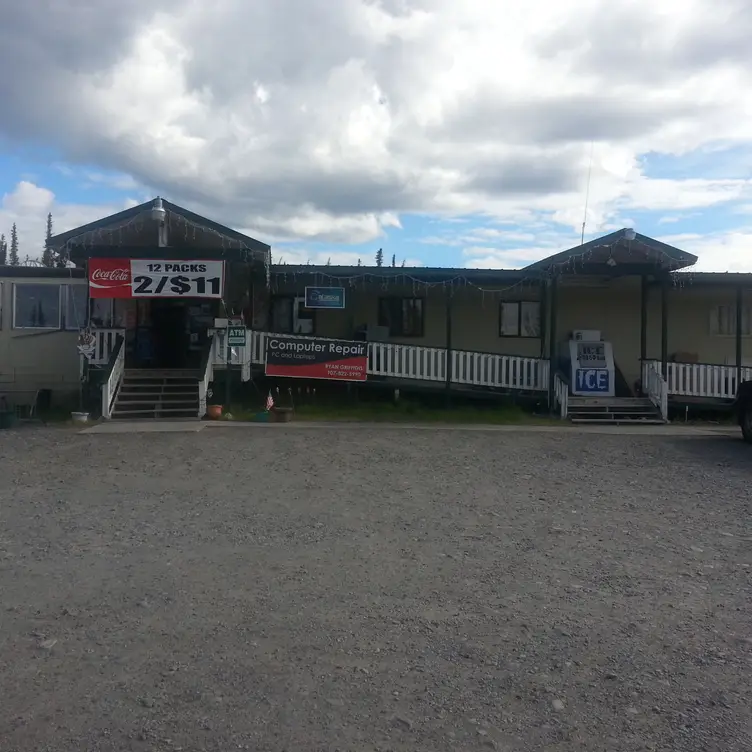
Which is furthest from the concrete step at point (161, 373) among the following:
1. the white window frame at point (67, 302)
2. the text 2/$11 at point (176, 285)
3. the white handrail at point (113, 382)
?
the white window frame at point (67, 302)

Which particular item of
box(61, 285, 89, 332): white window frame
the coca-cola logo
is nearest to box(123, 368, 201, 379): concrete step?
the coca-cola logo

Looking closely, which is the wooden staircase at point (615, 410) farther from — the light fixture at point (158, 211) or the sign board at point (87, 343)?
the sign board at point (87, 343)

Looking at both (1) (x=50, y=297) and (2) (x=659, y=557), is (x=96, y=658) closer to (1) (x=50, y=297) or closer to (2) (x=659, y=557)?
(2) (x=659, y=557)

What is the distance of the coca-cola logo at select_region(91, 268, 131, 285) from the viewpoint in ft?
58.5

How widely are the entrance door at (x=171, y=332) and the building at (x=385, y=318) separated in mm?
36

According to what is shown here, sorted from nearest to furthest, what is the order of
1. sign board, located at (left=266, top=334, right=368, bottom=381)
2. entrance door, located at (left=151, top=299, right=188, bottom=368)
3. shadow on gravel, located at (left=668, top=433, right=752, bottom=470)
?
shadow on gravel, located at (left=668, top=433, right=752, bottom=470) → sign board, located at (left=266, top=334, right=368, bottom=381) → entrance door, located at (left=151, top=299, right=188, bottom=368)

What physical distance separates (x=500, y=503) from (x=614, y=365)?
11.6 meters

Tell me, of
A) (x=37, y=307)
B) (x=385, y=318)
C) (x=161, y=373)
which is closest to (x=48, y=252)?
(x=37, y=307)

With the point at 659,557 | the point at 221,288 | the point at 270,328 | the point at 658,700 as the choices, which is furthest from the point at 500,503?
the point at 270,328

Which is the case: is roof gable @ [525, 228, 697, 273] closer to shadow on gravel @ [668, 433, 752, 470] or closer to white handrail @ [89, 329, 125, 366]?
shadow on gravel @ [668, 433, 752, 470]

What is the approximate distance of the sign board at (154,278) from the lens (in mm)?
17844

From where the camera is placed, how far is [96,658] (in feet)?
15.8

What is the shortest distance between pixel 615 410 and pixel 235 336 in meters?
8.78

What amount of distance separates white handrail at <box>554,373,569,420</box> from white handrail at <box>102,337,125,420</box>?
32.6 ft
